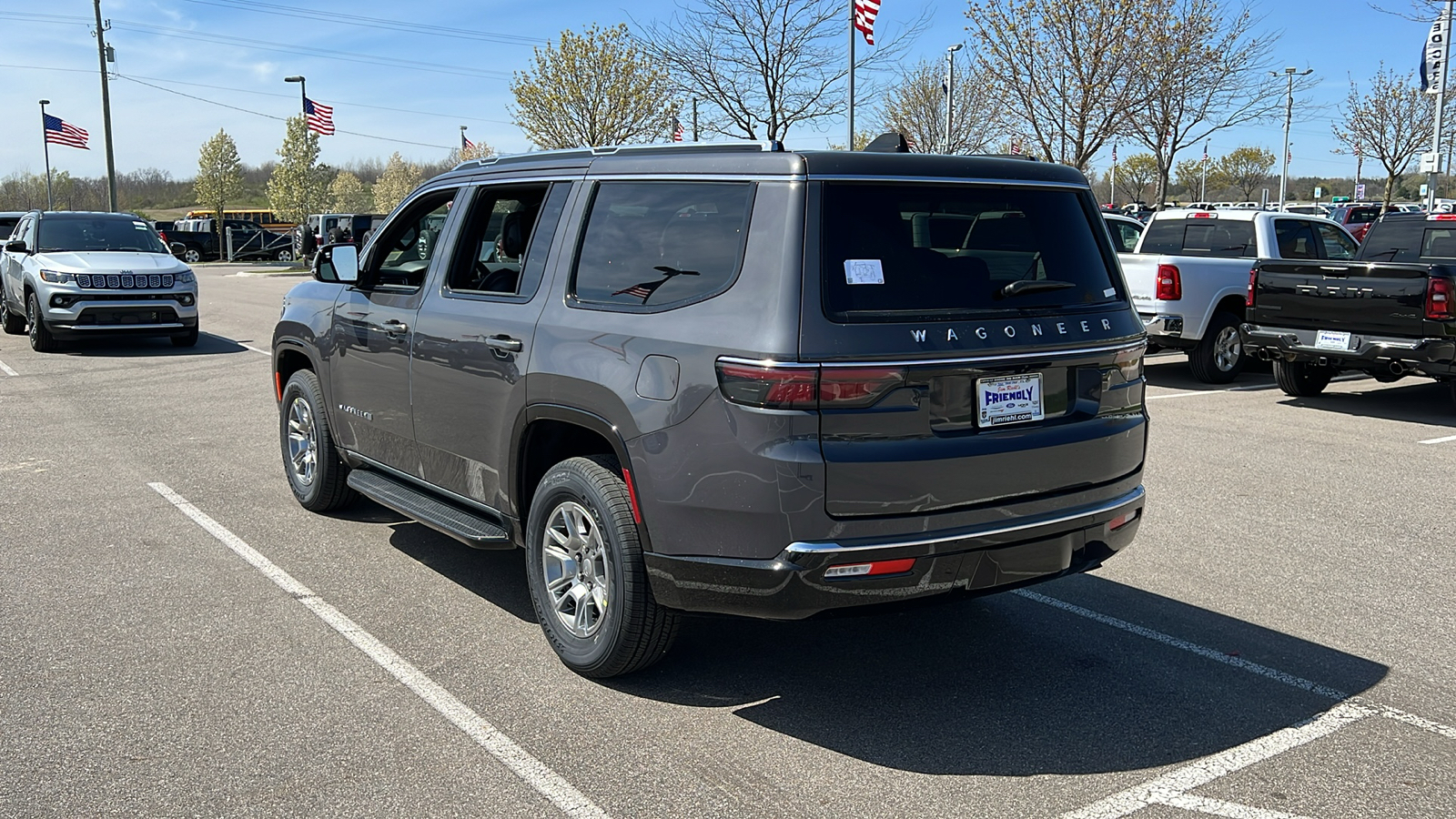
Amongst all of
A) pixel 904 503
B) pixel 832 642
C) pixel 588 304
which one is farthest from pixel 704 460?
pixel 832 642

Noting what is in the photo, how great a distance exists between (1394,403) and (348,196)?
10319 cm

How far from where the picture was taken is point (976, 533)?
3.86 m

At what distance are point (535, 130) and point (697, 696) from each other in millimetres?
36525

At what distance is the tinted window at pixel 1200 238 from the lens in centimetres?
1334

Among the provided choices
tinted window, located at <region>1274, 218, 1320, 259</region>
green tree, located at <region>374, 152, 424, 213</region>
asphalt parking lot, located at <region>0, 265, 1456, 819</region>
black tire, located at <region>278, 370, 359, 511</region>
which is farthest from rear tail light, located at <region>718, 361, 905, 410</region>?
green tree, located at <region>374, 152, 424, 213</region>

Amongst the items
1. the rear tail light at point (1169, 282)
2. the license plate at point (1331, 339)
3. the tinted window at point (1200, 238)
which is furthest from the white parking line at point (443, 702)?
the tinted window at point (1200, 238)

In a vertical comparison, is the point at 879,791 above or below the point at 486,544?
below

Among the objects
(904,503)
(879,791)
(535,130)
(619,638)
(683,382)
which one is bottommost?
(879,791)

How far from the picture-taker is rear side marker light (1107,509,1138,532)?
4312 millimetres

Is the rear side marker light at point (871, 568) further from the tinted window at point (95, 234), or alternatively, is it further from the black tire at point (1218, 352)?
the tinted window at point (95, 234)

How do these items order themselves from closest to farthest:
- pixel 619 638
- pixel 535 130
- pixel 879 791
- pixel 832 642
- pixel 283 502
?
pixel 879 791 → pixel 619 638 → pixel 832 642 → pixel 283 502 → pixel 535 130

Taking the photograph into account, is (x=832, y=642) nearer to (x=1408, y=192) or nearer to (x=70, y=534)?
(x=70, y=534)

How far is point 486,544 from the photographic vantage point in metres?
4.92

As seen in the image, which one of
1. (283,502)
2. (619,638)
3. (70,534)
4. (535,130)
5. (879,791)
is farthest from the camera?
(535,130)
